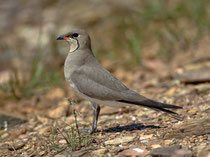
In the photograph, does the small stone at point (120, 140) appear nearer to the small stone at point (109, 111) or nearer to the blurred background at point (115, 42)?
the small stone at point (109, 111)

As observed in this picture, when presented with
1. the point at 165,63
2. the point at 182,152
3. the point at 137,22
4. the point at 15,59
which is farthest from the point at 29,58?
the point at 182,152

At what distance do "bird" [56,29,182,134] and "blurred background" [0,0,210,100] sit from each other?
5.73 ft

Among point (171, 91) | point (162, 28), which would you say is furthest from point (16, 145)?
point (162, 28)

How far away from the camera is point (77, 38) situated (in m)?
4.63

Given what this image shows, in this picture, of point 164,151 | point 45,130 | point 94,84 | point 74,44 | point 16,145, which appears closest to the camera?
point 164,151

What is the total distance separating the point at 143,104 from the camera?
12.5ft

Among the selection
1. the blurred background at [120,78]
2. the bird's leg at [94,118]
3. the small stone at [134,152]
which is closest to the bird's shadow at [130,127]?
the blurred background at [120,78]

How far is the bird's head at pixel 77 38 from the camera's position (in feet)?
15.1

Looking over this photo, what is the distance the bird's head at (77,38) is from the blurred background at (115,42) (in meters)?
1.60

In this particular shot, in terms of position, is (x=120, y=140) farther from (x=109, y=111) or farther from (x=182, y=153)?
(x=109, y=111)

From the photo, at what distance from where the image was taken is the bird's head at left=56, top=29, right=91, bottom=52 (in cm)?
461

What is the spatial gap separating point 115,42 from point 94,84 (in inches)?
142

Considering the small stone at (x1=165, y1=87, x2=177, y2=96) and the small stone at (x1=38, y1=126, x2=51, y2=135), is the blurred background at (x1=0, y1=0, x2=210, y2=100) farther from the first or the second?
the small stone at (x1=38, y1=126, x2=51, y2=135)

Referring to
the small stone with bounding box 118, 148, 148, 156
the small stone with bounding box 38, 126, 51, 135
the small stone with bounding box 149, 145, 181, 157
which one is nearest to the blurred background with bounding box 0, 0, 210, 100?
the small stone with bounding box 38, 126, 51, 135
